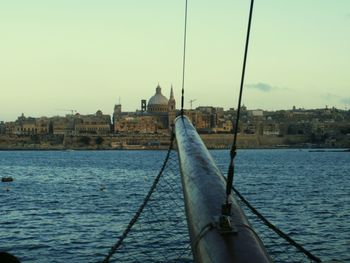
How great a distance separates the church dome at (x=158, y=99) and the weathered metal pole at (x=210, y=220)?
17618 centimetres

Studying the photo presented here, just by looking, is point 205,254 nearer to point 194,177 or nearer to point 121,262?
point 194,177

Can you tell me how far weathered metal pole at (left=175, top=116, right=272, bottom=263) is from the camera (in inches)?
123

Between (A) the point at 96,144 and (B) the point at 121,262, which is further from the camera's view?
(A) the point at 96,144

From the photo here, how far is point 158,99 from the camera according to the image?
182125mm

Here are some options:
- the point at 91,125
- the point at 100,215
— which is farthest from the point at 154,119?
the point at 100,215

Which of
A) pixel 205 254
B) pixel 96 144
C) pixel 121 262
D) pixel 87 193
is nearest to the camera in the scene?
pixel 205 254

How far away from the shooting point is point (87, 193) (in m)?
40.8

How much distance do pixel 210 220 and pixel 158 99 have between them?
178859mm

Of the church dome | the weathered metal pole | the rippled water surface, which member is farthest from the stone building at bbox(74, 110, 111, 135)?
the weathered metal pole

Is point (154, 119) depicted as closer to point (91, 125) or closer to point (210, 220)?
point (91, 125)

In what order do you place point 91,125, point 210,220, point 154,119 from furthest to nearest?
point 91,125 → point 154,119 → point 210,220

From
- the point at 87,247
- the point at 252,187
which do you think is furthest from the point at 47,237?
the point at 252,187

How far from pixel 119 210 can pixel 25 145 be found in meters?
156

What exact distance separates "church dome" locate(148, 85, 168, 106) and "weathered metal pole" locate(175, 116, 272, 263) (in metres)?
176
